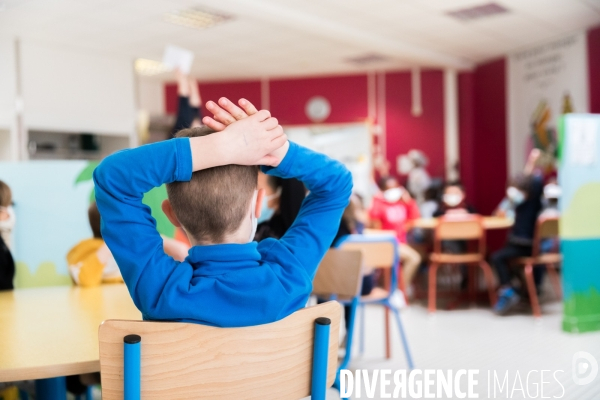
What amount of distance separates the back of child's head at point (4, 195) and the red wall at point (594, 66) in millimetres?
5729

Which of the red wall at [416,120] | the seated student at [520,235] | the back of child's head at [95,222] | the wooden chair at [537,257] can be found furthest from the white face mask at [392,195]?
the back of child's head at [95,222]

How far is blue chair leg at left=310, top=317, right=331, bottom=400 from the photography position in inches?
38.9

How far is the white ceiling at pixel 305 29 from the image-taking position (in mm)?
5113

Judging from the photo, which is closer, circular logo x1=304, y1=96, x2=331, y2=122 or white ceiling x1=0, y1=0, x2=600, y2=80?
white ceiling x1=0, y1=0, x2=600, y2=80

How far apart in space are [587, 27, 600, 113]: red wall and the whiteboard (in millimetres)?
2732

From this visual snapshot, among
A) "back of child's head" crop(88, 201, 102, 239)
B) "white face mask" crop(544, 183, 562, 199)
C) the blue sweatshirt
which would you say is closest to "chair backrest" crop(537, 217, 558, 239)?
"white face mask" crop(544, 183, 562, 199)

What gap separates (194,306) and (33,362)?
1.32 feet

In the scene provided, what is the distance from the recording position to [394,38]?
6344 mm

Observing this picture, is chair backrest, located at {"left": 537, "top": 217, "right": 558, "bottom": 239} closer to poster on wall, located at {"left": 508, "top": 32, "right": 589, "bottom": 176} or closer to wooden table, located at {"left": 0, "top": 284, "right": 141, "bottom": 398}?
poster on wall, located at {"left": 508, "top": 32, "right": 589, "bottom": 176}

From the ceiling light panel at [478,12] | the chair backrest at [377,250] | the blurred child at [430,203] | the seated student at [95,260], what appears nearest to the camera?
A: the seated student at [95,260]

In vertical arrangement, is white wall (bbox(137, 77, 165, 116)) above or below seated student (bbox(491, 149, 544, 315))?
above

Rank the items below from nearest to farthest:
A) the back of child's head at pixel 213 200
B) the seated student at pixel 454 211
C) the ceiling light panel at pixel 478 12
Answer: the back of child's head at pixel 213 200 → the ceiling light panel at pixel 478 12 → the seated student at pixel 454 211

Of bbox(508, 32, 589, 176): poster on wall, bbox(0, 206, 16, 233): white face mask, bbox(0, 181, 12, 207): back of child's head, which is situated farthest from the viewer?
bbox(508, 32, 589, 176): poster on wall

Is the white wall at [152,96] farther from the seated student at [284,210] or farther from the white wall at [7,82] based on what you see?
the seated student at [284,210]
